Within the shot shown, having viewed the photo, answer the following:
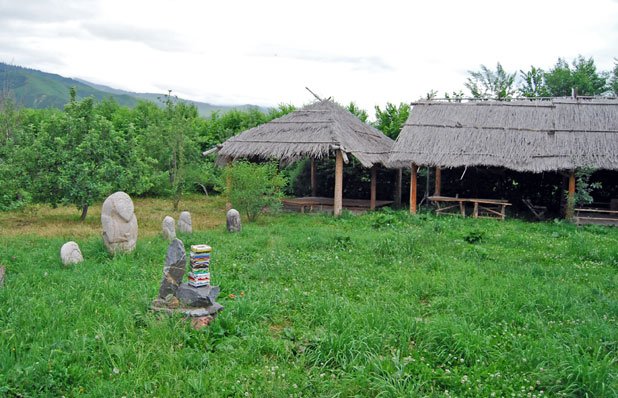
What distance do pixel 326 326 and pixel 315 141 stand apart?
392 inches

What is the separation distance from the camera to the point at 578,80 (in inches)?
853

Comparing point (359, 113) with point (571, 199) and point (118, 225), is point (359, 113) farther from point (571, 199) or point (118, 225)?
point (118, 225)

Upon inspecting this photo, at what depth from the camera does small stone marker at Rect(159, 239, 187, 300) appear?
16.8 ft

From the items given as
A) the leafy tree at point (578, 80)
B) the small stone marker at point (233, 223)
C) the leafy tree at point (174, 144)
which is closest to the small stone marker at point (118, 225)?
the small stone marker at point (233, 223)

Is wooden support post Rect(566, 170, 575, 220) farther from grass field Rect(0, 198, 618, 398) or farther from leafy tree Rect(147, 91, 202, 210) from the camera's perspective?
leafy tree Rect(147, 91, 202, 210)

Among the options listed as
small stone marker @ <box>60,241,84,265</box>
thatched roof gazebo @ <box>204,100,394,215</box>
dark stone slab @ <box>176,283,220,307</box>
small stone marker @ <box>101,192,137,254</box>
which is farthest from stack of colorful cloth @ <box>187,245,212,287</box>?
thatched roof gazebo @ <box>204,100,394,215</box>

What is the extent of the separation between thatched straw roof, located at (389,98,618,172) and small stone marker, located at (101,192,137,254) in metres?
8.43

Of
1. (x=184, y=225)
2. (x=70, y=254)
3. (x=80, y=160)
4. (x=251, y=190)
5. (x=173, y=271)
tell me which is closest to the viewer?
(x=173, y=271)

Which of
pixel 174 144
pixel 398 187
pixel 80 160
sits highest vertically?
pixel 174 144

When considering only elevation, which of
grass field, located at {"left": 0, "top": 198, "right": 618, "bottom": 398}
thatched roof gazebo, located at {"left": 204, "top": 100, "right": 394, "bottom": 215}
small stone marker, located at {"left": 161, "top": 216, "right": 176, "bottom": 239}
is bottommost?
grass field, located at {"left": 0, "top": 198, "right": 618, "bottom": 398}

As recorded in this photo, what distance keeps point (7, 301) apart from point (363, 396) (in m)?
4.22

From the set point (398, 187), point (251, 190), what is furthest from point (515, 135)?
point (251, 190)

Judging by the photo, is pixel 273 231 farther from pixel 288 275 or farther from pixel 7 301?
pixel 7 301

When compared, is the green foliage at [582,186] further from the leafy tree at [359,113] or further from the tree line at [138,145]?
the leafy tree at [359,113]
